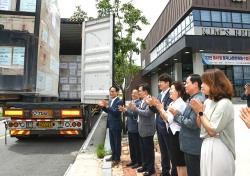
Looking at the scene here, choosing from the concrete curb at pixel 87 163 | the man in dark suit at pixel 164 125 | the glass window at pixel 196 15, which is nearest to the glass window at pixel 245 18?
the glass window at pixel 196 15

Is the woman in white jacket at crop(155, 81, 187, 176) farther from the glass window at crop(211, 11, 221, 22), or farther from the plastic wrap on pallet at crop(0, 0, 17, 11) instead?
the glass window at crop(211, 11, 221, 22)

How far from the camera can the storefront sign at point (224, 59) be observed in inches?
771

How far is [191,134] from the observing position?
2.96 meters

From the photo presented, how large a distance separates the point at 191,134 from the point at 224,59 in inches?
738

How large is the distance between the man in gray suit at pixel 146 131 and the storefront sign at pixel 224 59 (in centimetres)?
1612

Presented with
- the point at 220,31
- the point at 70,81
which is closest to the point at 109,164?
the point at 70,81

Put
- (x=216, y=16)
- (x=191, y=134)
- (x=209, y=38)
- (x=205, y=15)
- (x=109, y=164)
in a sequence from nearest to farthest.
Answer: (x=191, y=134) < (x=109, y=164) < (x=209, y=38) < (x=205, y=15) < (x=216, y=16)

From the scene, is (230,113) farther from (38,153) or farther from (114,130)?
(38,153)

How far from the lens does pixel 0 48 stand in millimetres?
6055

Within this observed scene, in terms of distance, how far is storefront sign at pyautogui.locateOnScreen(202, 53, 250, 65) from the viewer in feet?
64.2

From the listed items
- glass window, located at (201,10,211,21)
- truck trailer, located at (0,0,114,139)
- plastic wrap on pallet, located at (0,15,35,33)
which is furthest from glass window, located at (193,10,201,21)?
plastic wrap on pallet, located at (0,15,35,33)

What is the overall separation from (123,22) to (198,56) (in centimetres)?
1162

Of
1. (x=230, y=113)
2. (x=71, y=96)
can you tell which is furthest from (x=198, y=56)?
(x=230, y=113)

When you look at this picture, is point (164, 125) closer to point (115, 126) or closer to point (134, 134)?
point (134, 134)
